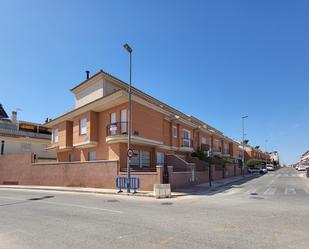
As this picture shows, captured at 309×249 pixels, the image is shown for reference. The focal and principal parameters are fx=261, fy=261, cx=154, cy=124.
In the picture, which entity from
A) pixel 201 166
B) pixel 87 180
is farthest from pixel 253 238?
pixel 201 166

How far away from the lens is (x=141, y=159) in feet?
A: 83.5

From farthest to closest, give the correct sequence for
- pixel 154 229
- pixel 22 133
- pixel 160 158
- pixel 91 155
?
1. pixel 22 133
2. pixel 160 158
3. pixel 91 155
4. pixel 154 229

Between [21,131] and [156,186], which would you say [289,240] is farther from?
[21,131]

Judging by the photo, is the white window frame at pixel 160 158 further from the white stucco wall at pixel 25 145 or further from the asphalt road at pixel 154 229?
the white stucco wall at pixel 25 145

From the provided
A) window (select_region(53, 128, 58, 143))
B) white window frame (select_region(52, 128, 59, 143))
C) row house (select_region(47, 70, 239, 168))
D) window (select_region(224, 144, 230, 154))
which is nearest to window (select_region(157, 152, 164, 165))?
row house (select_region(47, 70, 239, 168))

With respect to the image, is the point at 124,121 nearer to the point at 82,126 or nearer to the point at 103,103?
the point at 103,103

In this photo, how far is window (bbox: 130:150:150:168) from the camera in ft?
80.7

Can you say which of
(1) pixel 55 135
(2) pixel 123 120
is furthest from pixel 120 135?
(1) pixel 55 135

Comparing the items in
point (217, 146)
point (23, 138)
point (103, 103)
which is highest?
point (103, 103)

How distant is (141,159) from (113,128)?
4308 millimetres

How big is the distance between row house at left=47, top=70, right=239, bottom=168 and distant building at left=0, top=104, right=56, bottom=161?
32.7 ft

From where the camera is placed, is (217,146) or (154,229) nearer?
(154,229)

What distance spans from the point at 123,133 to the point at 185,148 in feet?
38.0

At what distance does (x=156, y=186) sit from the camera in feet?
55.9
